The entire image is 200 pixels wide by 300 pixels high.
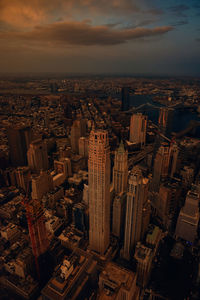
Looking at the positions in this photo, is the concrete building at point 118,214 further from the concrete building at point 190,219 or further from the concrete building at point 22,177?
the concrete building at point 22,177

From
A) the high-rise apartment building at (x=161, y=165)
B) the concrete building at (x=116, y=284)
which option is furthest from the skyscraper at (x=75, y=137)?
the concrete building at (x=116, y=284)

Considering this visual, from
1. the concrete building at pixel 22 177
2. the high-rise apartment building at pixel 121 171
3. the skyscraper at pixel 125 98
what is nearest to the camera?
→ the high-rise apartment building at pixel 121 171

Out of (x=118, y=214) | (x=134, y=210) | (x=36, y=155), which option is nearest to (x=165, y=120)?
(x=118, y=214)

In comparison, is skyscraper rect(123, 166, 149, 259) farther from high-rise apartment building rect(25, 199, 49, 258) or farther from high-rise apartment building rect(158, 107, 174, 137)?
high-rise apartment building rect(158, 107, 174, 137)

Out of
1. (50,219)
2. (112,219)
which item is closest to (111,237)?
(112,219)

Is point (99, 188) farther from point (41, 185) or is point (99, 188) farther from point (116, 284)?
point (41, 185)

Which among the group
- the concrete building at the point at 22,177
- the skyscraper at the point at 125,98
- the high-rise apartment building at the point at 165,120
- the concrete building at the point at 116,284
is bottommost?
the concrete building at the point at 22,177

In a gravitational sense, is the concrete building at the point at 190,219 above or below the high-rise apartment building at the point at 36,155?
below

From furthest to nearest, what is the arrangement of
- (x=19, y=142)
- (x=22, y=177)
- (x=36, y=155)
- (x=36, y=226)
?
(x=36, y=155)
(x=19, y=142)
(x=22, y=177)
(x=36, y=226)
